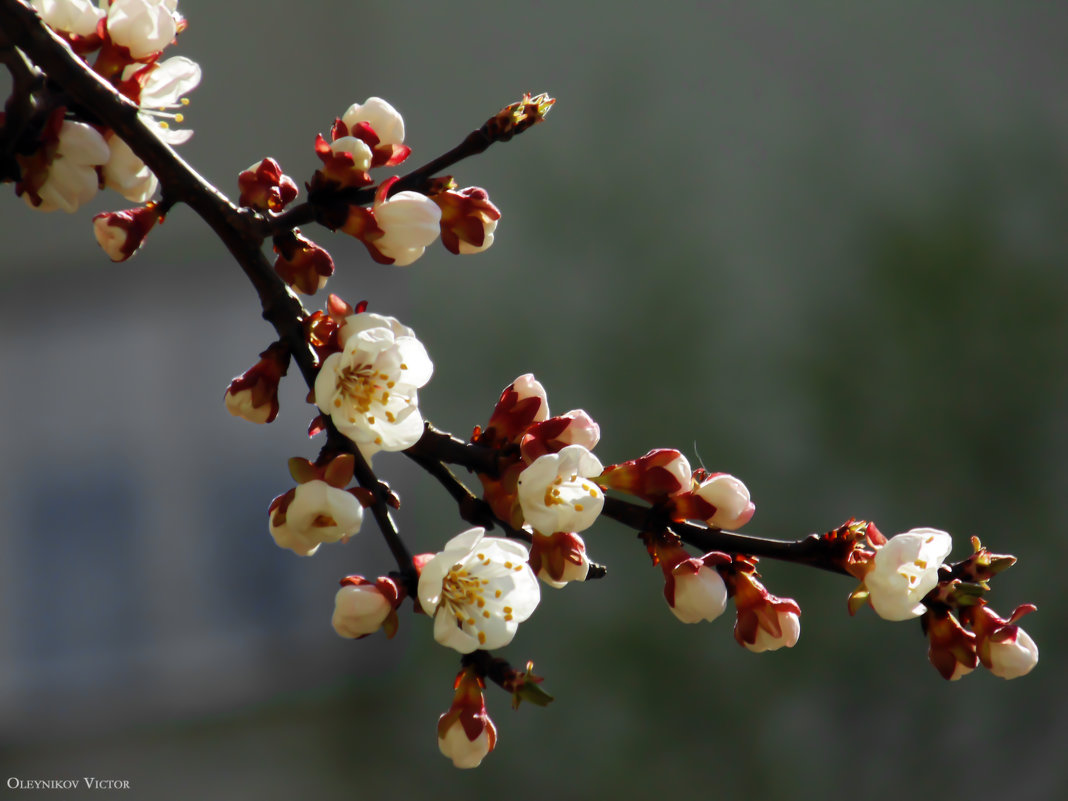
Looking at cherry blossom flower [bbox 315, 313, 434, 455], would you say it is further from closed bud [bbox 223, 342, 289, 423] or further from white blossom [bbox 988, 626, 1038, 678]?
white blossom [bbox 988, 626, 1038, 678]

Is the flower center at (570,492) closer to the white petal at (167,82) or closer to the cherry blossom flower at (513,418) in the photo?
→ the cherry blossom flower at (513,418)

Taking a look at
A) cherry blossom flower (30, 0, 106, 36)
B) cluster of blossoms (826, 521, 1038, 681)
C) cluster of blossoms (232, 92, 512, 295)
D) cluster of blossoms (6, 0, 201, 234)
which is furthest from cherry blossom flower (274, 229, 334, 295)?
cluster of blossoms (826, 521, 1038, 681)

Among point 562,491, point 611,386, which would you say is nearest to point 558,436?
point 562,491

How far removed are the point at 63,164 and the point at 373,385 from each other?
0.24m

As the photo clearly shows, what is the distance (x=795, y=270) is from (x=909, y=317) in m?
0.33

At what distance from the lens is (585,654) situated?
2.54 m

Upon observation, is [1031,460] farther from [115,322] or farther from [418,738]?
[115,322]

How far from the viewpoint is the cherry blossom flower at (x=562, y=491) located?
17.6 inches

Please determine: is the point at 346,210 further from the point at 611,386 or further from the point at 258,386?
the point at 611,386

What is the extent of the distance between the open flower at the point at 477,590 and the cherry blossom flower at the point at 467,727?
20mm

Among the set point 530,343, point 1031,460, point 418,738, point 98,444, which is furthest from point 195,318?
point 1031,460

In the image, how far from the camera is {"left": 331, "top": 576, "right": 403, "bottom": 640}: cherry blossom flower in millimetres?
468

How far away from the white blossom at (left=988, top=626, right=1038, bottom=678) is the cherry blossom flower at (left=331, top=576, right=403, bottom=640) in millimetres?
309

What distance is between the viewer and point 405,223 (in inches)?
19.6
